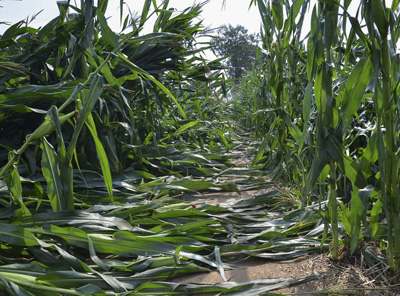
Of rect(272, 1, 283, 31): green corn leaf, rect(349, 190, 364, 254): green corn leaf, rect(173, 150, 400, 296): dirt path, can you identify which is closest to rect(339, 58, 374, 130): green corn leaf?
rect(349, 190, 364, 254): green corn leaf

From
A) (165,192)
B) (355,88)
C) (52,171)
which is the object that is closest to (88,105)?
(52,171)

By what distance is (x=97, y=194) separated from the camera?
187cm

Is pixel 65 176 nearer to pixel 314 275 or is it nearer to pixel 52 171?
pixel 52 171

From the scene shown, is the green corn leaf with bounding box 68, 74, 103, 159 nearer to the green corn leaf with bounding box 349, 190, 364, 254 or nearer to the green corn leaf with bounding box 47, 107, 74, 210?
the green corn leaf with bounding box 47, 107, 74, 210

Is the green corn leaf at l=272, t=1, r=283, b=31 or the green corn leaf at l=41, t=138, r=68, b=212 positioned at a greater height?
the green corn leaf at l=272, t=1, r=283, b=31

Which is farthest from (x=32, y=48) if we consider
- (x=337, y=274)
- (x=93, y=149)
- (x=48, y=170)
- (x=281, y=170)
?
(x=337, y=274)

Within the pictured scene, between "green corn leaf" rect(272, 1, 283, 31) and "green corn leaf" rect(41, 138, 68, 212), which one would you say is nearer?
"green corn leaf" rect(41, 138, 68, 212)

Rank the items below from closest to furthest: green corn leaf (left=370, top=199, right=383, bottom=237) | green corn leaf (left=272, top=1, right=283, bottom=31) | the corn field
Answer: the corn field
green corn leaf (left=370, top=199, right=383, bottom=237)
green corn leaf (left=272, top=1, right=283, bottom=31)

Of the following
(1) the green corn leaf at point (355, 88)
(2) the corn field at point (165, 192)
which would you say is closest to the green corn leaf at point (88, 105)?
(2) the corn field at point (165, 192)

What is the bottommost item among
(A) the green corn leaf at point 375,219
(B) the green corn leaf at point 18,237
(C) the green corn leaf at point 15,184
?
(A) the green corn leaf at point 375,219

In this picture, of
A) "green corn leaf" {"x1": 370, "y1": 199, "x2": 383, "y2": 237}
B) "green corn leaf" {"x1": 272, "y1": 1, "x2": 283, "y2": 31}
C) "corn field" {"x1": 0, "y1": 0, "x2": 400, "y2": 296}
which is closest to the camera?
"corn field" {"x1": 0, "y1": 0, "x2": 400, "y2": 296}

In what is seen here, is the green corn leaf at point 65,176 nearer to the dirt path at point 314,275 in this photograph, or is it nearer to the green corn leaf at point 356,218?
the dirt path at point 314,275

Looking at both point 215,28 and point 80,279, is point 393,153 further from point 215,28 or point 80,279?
point 215,28

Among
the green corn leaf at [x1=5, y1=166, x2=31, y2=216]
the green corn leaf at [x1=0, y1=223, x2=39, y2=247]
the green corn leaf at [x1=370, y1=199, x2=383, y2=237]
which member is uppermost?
the green corn leaf at [x1=5, y1=166, x2=31, y2=216]
